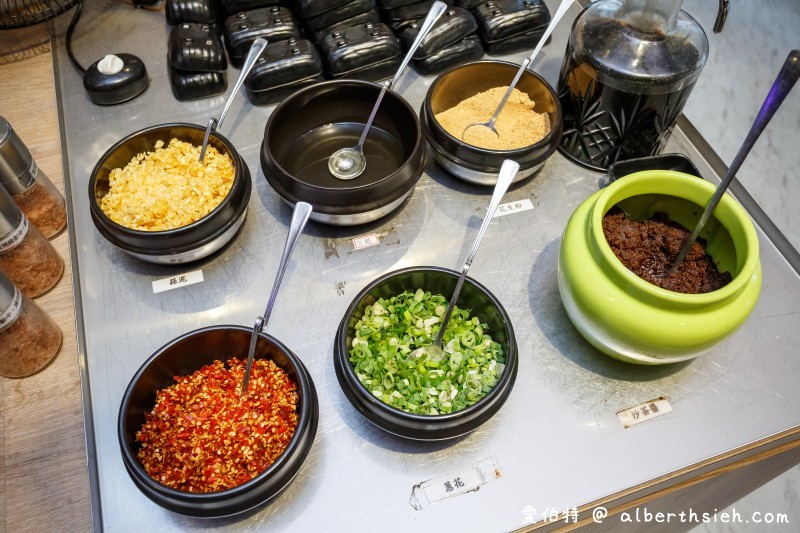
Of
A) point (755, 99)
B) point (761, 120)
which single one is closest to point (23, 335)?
point (761, 120)

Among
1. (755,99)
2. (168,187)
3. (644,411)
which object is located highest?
(168,187)

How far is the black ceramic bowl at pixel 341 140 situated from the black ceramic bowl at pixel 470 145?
0.06 meters

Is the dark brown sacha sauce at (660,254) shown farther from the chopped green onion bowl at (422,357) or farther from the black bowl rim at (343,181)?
the black bowl rim at (343,181)

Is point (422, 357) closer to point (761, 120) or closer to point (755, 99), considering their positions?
point (761, 120)

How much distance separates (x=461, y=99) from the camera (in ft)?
4.82

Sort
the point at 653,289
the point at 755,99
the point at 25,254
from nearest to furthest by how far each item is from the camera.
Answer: the point at 653,289 → the point at 25,254 → the point at 755,99

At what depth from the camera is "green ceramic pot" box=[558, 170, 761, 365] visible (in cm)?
96

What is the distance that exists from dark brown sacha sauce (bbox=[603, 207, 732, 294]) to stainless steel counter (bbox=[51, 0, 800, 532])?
0.58 feet

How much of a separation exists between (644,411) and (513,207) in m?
0.51

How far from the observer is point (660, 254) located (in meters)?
1.11

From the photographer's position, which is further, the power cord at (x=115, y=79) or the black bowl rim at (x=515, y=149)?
the power cord at (x=115, y=79)

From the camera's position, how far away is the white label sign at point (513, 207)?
1.35m

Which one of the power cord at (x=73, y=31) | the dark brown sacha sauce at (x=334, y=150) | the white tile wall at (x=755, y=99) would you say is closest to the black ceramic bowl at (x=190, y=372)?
the dark brown sacha sauce at (x=334, y=150)

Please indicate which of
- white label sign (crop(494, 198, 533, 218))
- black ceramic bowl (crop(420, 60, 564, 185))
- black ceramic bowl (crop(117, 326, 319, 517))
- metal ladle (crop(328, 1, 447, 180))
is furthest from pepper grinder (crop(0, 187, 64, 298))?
white label sign (crop(494, 198, 533, 218))
